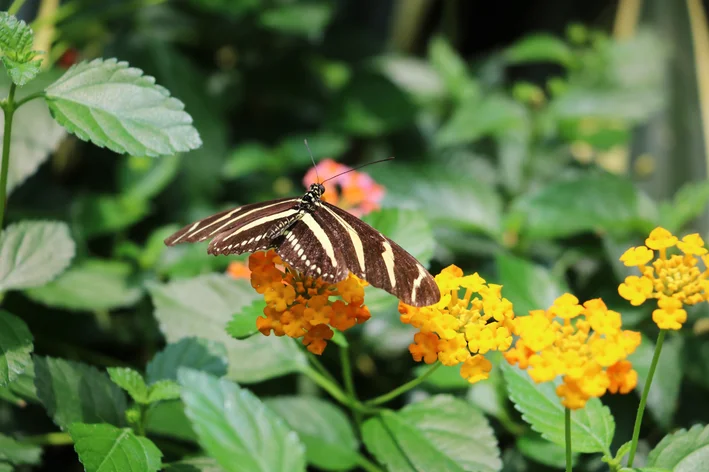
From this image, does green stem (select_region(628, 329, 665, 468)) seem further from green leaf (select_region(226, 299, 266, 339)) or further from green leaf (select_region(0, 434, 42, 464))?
green leaf (select_region(0, 434, 42, 464))

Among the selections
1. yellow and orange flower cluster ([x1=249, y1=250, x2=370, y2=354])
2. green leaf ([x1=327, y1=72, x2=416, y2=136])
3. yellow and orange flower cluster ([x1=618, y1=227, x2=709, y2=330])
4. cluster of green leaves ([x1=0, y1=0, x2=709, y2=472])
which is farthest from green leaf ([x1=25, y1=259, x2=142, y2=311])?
yellow and orange flower cluster ([x1=618, y1=227, x2=709, y2=330])

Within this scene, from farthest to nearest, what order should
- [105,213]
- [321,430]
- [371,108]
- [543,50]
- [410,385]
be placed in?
[371,108] < [543,50] < [105,213] < [321,430] < [410,385]

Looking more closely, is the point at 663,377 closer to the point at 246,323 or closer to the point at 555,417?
the point at 555,417

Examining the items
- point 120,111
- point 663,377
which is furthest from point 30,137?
point 663,377

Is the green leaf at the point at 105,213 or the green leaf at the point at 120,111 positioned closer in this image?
the green leaf at the point at 120,111

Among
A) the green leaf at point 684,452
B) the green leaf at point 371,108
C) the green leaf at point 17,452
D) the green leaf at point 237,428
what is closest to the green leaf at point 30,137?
the green leaf at point 17,452

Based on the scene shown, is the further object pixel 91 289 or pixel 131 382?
pixel 91 289

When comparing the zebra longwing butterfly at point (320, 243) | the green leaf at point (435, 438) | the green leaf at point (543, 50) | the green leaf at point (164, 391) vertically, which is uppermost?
the green leaf at point (543, 50)

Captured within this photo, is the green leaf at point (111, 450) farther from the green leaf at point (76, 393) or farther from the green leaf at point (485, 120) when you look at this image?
the green leaf at point (485, 120)
